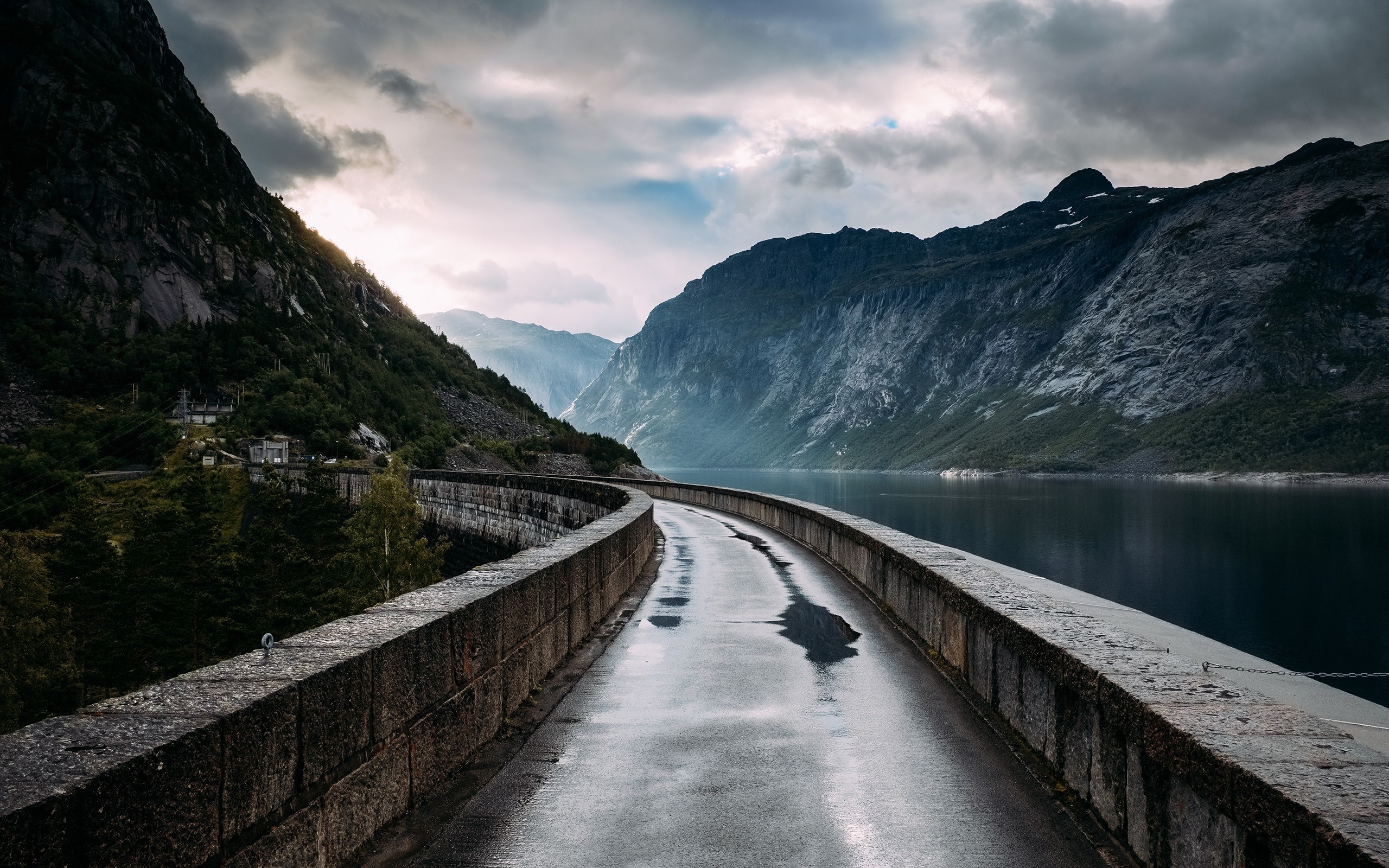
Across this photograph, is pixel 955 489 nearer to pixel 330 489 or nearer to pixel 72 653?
pixel 330 489

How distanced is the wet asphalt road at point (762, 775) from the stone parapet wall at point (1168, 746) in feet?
1.24

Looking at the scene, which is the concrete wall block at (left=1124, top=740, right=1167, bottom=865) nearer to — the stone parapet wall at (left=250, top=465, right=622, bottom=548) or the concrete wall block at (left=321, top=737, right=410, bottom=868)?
the concrete wall block at (left=321, top=737, right=410, bottom=868)

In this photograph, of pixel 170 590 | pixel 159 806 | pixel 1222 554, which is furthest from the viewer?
pixel 1222 554

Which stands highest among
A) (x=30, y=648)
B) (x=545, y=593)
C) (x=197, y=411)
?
(x=197, y=411)

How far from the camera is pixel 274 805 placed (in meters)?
4.20

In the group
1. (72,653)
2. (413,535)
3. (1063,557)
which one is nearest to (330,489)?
(413,535)

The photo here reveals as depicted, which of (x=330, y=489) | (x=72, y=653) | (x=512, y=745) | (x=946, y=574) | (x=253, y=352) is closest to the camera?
(x=512, y=745)

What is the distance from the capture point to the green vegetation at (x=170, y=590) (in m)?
42.8

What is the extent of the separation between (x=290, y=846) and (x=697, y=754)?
10.7 ft

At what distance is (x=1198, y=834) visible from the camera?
4.32m

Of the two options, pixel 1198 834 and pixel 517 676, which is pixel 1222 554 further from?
pixel 1198 834

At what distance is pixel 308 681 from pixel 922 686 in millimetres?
6544

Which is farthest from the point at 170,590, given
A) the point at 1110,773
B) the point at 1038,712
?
the point at 1110,773

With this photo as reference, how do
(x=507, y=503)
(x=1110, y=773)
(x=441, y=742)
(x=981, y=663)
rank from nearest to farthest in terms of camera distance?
(x=1110, y=773)
(x=441, y=742)
(x=981, y=663)
(x=507, y=503)
